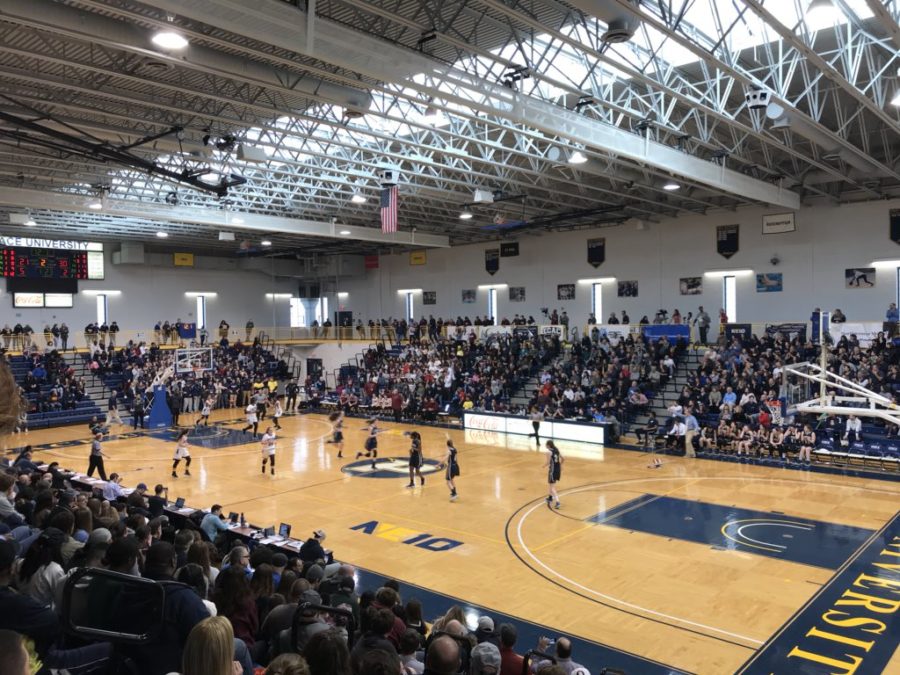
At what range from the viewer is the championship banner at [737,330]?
30078 millimetres

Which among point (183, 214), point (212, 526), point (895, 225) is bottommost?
point (212, 526)

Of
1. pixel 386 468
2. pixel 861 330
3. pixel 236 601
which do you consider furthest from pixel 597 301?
pixel 236 601

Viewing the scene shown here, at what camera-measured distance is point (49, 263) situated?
3847cm

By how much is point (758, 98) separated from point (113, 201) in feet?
73.0

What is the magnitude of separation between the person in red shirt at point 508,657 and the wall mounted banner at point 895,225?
28.1 metres

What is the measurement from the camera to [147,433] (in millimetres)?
28594

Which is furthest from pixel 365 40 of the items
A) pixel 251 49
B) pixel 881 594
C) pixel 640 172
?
pixel 640 172

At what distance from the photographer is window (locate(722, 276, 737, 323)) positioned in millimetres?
32281

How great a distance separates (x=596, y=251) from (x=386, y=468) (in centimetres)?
2085

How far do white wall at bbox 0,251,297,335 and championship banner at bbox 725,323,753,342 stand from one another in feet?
109

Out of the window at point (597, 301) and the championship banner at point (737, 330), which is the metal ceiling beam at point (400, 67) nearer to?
the championship banner at point (737, 330)

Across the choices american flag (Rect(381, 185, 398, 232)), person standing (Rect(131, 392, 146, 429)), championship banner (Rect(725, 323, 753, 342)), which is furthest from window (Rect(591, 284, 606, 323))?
person standing (Rect(131, 392, 146, 429))

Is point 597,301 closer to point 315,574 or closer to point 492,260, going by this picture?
point 492,260

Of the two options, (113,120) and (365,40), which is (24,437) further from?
(365,40)
